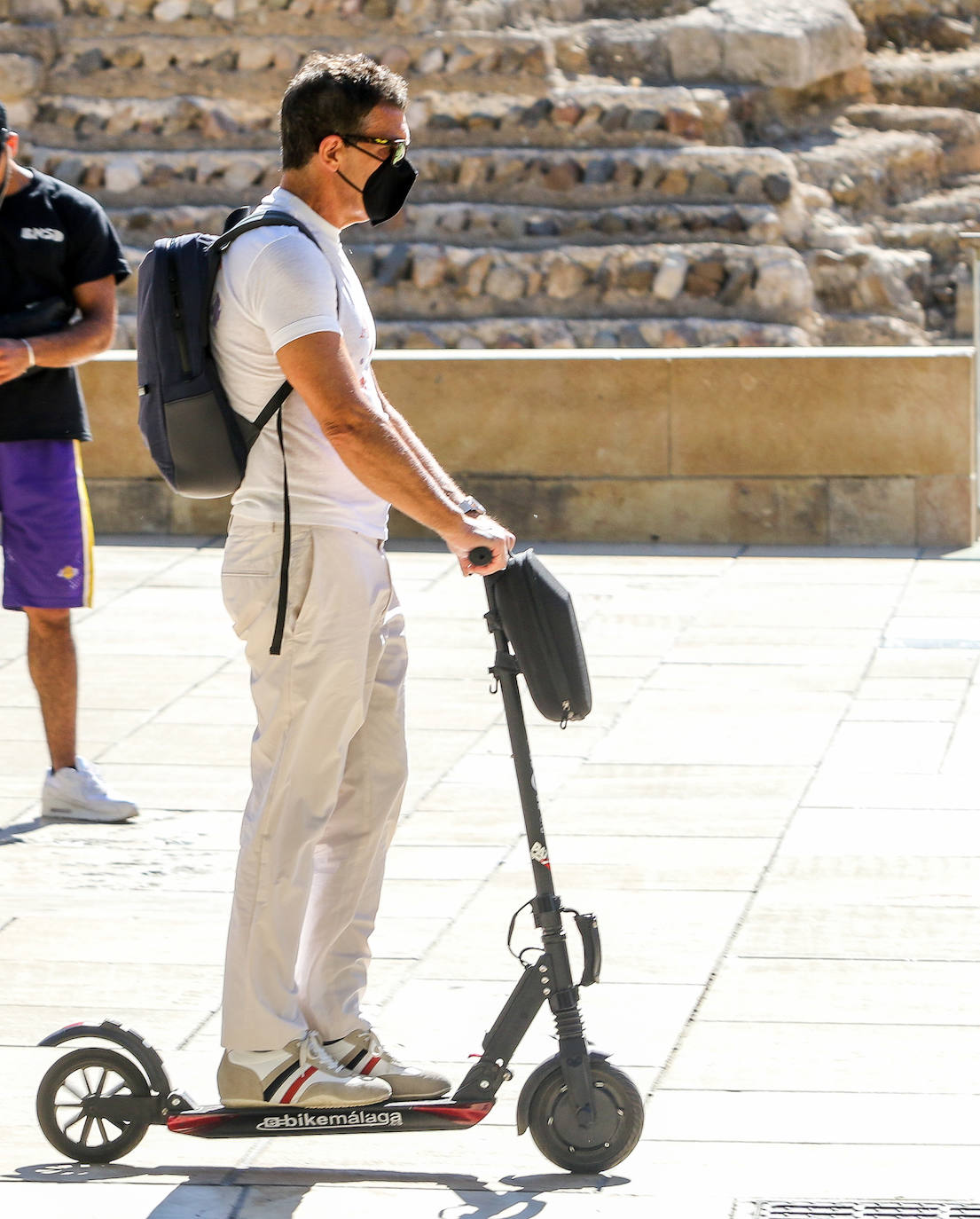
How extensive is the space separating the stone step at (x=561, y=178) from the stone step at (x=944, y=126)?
10.6 feet

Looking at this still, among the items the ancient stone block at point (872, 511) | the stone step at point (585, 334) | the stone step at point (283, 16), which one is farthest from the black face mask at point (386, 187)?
the stone step at point (283, 16)

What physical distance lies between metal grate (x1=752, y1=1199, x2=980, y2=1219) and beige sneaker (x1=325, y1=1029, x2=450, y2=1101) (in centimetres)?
61

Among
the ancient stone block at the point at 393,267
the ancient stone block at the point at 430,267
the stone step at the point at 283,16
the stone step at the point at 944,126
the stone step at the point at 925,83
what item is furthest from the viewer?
the stone step at the point at 925,83

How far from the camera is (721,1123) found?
161 inches

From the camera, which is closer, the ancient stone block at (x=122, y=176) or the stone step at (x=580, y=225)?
the stone step at (x=580, y=225)

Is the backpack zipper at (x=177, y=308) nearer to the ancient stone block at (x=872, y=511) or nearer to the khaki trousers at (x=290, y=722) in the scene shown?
the khaki trousers at (x=290, y=722)

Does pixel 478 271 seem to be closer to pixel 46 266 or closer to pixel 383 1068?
pixel 46 266

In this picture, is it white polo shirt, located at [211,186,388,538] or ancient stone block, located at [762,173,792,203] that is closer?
white polo shirt, located at [211,186,388,538]

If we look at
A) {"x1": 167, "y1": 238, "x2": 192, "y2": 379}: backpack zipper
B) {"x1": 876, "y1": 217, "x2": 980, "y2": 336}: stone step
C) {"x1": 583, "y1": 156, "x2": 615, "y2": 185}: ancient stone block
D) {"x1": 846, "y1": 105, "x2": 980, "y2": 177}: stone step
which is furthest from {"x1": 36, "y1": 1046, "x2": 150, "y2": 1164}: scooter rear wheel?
{"x1": 846, "y1": 105, "x2": 980, "y2": 177}: stone step

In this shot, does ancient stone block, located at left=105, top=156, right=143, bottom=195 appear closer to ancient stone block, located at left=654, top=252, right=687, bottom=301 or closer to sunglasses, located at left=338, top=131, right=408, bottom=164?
ancient stone block, located at left=654, top=252, right=687, bottom=301

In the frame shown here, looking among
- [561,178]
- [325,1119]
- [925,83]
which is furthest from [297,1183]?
[925,83]

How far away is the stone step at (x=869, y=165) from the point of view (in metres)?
20.5

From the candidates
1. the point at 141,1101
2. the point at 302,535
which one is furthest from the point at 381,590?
the point at 141,1101

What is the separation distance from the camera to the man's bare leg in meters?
6.30
